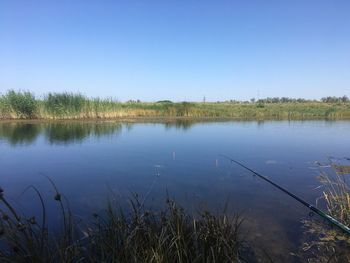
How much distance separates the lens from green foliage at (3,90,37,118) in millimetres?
20734

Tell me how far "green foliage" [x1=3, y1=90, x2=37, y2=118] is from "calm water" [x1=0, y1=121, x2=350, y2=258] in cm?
809

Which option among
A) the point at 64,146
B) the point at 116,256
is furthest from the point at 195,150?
the point at 116,256

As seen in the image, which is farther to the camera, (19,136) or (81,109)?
(81,109)

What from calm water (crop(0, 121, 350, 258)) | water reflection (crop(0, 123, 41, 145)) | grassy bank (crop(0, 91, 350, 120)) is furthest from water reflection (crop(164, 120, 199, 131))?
water reflection (crop(0, 123, 41, 145))

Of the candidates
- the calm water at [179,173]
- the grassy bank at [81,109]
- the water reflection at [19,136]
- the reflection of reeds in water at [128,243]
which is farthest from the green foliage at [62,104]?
the reflection of reeds in water at [128,243]

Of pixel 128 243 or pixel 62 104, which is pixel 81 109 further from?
pixel 128 243

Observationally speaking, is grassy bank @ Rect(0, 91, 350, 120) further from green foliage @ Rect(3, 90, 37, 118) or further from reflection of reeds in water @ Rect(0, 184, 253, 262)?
reflection of reeds in water @ Rect(0, 184, 253, 262)

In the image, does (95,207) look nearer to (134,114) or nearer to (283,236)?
(283,236)

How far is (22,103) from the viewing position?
2128cm

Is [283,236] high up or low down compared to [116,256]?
down

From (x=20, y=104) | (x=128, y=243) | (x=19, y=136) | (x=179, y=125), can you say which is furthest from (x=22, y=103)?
(x=128, y=243)

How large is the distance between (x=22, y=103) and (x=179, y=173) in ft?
57.2

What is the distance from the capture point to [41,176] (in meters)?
7.37

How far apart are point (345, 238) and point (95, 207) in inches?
144
